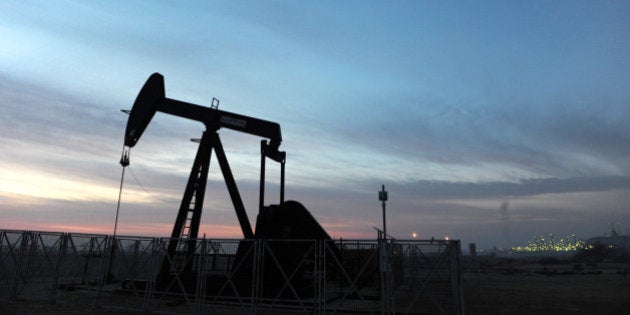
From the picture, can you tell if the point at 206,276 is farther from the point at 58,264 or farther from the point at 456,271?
the point at 456,271

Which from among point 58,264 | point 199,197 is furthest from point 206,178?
point 58,264

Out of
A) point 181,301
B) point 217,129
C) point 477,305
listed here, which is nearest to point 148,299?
point 181,301

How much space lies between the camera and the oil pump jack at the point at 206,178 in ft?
48.3

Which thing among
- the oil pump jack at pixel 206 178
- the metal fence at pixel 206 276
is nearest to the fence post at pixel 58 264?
the metal fence at pixel 206 276

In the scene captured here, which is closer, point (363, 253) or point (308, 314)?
point (308, 314)

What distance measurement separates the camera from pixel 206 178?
16.4 metres

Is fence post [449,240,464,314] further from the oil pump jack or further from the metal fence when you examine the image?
the oil pump jack

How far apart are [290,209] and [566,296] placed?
50.4ft

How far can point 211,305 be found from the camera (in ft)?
46.1

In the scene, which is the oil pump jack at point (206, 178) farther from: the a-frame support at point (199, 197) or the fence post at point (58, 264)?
the fence post at point (58, 264)

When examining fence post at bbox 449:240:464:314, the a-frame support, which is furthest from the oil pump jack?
fence post at bbox 449:240:464:314

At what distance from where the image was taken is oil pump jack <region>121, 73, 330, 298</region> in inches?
580

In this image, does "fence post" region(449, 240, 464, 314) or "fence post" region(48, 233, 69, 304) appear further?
"fence post" region(48, 233, 69, 304)

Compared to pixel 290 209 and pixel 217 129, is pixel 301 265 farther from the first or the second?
pixel 217 129
